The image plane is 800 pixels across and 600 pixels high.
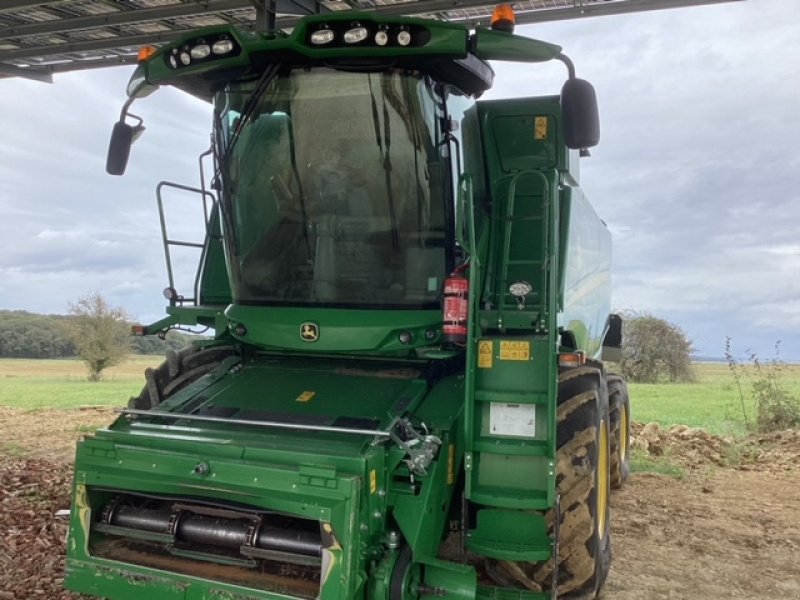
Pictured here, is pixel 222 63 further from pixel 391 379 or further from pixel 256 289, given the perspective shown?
pixel 391 379

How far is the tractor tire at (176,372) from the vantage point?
486 cm

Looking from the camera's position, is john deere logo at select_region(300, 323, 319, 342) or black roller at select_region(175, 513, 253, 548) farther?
john deere logo at select_region(300, 323, 319, 342)

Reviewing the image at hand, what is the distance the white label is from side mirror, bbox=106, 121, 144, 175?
297 centimetres

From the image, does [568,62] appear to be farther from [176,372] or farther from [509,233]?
[176,372]

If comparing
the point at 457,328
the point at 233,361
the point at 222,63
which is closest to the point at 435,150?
the point at 457,328

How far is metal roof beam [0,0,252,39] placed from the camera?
7.36 meters

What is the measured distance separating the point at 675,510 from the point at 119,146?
5.55m

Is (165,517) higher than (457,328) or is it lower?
lower

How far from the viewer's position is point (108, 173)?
4.92m

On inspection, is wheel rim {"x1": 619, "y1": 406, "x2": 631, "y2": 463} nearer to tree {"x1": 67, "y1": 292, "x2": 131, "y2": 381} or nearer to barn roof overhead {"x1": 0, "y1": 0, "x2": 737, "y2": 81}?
barn roof overhead {"x1": 0, "y1": 0, "x2": 737, "y2": 81}

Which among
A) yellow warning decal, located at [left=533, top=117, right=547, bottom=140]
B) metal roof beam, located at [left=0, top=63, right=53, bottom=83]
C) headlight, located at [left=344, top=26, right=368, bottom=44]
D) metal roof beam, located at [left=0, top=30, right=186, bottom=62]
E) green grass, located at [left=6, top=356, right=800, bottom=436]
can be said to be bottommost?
green grass, located at [left=6, top=356, right=800, bottom=436]

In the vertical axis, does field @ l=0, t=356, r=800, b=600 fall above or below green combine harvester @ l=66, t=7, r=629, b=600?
below

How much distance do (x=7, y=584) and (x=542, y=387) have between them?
11.1ft

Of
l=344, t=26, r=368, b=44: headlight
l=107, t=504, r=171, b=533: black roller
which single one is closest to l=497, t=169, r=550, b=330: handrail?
l=344, t=26, r=368, b=44: headlight
